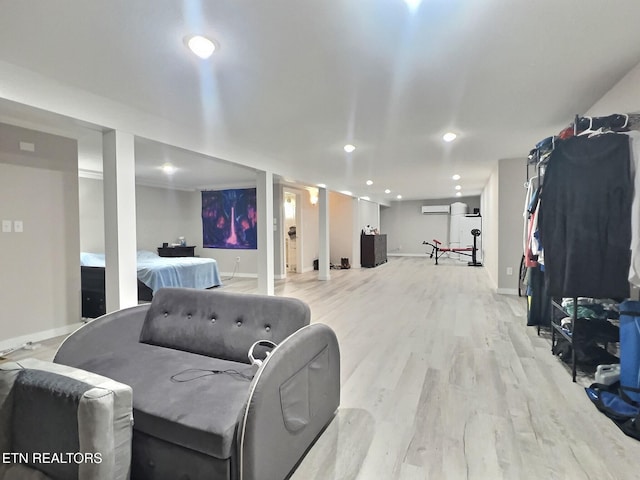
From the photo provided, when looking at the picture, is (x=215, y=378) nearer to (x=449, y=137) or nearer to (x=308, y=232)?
(x=449, y=137)

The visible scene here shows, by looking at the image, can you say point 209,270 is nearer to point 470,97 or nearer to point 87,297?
point 87,297

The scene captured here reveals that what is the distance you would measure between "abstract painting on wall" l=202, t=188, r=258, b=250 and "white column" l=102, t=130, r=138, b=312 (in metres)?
4.77

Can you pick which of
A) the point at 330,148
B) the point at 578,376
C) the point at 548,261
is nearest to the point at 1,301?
the point at 330,148

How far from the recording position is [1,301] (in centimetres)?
324

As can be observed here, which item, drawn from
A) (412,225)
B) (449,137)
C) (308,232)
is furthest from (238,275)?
(412,225)

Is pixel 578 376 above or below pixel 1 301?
below

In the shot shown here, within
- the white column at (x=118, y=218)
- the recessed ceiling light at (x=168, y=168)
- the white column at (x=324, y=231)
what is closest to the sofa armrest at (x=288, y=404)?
the white column at (x=118, y=218)

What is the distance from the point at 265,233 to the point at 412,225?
9045mm

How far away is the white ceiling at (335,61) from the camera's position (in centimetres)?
169

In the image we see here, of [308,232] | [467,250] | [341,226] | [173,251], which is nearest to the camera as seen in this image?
[173,251]

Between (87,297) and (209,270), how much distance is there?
225 cm

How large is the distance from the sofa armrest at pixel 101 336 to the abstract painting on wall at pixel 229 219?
17.8 feet

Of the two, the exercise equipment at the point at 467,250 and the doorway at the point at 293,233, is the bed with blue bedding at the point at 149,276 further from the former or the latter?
the exercise equipment at the point at 467,250

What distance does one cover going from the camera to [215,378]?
167 centimetres
